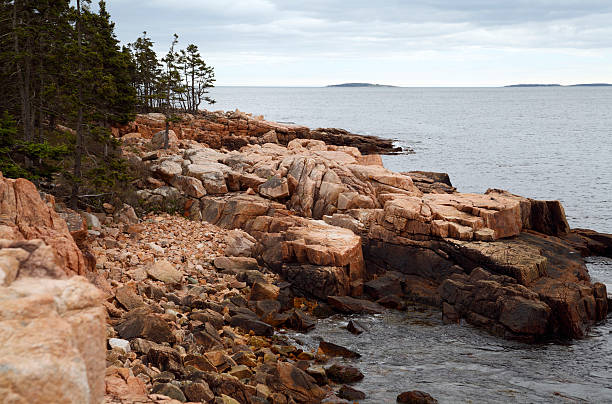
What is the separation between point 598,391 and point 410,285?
866cm

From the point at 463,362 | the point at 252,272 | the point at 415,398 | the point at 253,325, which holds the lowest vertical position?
the point at 463,362

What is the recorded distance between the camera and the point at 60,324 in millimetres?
4402

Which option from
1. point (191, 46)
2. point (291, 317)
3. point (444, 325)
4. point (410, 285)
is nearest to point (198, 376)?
point (291, 317)

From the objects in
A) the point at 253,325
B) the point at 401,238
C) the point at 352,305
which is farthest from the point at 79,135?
the point at 401,238

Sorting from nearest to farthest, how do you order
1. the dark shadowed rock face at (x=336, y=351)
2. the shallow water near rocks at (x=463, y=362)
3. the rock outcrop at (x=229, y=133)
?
the shallow water near rocks at (x=463, y=362)
the dark shadowed rock face at (x=336, y=351)
the rock outcrop at (x=229, y=133)

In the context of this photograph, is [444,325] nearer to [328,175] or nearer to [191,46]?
[328,175]

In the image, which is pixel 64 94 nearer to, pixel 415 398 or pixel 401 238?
pixel 401 238

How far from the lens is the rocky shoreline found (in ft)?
16.2

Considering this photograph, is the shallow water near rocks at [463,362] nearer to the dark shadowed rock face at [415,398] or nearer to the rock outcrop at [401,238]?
the dark shadowed rock face at [415,398]

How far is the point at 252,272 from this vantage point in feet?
70.9

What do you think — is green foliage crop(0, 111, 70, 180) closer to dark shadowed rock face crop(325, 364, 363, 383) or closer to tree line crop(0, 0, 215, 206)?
tree line crop(0, 0, 215, 206)

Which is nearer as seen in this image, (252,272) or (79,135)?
(252,272)

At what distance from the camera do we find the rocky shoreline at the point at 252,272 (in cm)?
493

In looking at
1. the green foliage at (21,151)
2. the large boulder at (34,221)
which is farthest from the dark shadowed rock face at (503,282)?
the large boulder at (34,221)
